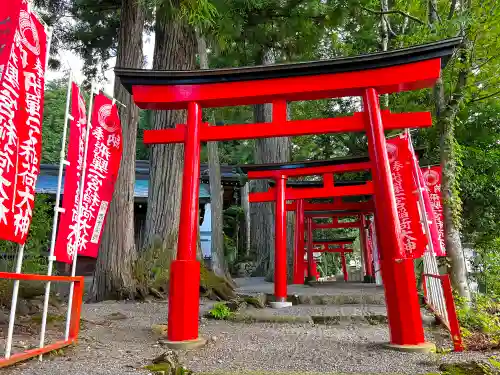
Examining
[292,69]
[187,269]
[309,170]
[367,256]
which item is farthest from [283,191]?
[367,256]

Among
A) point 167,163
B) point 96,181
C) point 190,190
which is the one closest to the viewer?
point 96,181

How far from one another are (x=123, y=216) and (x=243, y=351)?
12.9 ft

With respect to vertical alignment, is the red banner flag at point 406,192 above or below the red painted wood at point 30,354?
above

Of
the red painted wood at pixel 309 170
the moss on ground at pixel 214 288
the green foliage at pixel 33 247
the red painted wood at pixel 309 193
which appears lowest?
the moss on ground at pixel 214 288

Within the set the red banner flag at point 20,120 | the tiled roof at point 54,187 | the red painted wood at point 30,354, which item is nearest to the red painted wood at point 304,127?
the red banner flag at point 20,120

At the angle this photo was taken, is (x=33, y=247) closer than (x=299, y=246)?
Yes

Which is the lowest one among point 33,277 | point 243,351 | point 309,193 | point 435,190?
point 243,351

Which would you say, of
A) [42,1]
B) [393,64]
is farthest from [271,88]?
[42,1]

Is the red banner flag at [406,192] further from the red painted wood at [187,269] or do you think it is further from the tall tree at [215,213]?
the tall tree at [215,213]

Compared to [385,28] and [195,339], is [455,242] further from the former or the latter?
[385,28]

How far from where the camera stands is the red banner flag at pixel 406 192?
6.41 m

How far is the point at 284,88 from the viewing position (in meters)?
5.27

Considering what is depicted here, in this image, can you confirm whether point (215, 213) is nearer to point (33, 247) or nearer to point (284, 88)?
point (33, 247)

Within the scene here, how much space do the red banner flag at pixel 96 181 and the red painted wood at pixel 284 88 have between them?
2.53 feet
